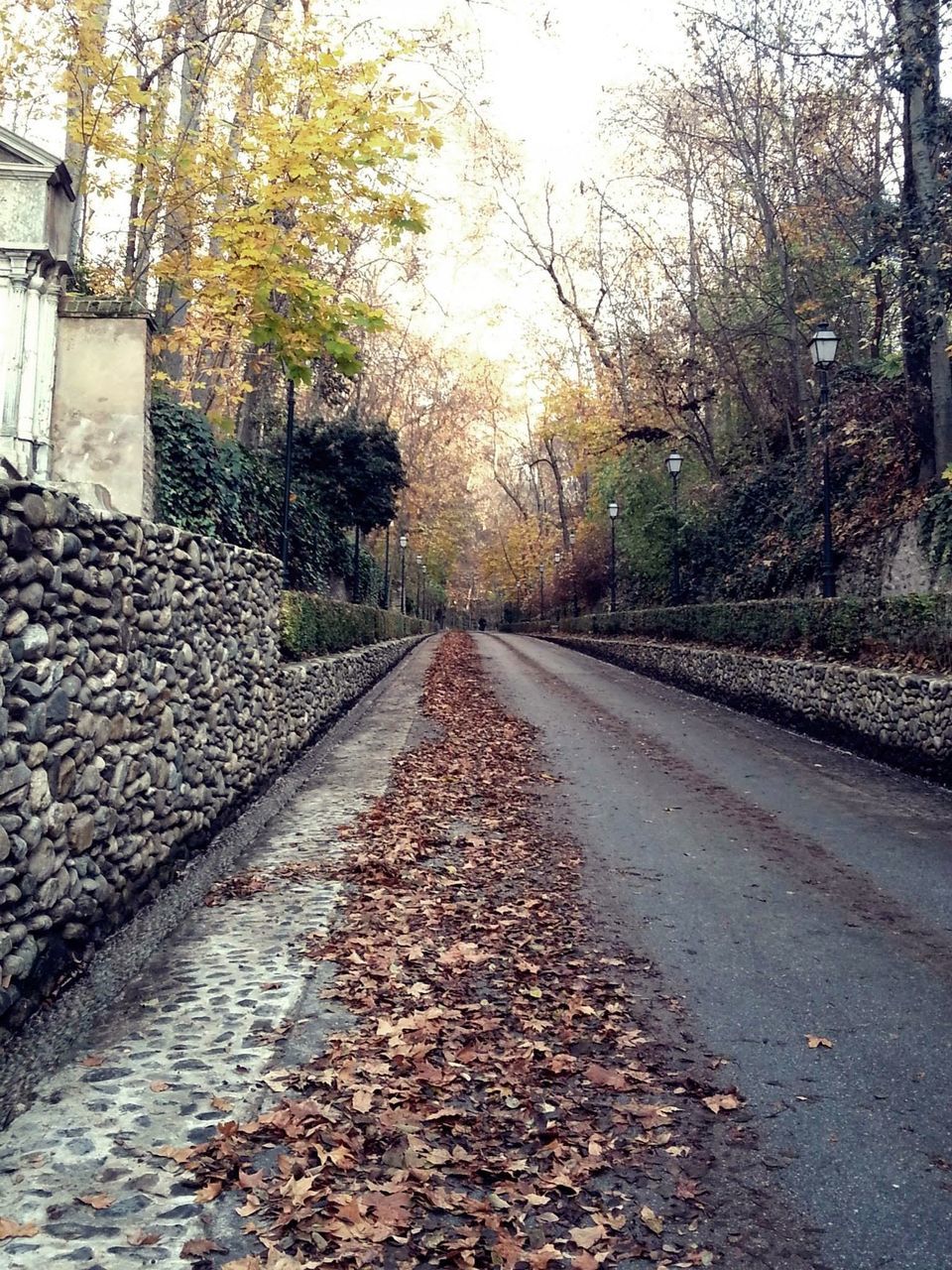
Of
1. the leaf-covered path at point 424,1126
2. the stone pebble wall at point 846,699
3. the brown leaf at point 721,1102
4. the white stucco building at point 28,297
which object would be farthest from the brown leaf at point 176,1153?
the stone pebble wall at point 846,699

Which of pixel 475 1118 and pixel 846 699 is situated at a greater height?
pixel 846 699

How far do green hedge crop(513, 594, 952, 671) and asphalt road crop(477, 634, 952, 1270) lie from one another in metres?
1.61

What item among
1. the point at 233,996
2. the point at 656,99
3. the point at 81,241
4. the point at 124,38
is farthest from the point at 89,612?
the point at 656,99

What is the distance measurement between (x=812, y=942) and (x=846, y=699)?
729cm

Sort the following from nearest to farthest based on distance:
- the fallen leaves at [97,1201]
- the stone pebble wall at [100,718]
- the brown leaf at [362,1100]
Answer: the fallen leaves at [97,1201] → the brown leaf at [362,1100] → the stone pebble wall at [100,718]

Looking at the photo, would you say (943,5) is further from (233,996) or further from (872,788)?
(233,996)

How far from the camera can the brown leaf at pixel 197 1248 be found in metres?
2.53

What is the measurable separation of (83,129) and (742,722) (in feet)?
38.6

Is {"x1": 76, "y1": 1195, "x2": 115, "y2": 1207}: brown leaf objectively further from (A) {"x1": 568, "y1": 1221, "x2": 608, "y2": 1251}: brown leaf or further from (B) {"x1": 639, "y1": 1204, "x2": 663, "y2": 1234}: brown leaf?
(B) {"x1": 639, "y1": 1204, "x2": 663, "y2": 1234}: brown leaf

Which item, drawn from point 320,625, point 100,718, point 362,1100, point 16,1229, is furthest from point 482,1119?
point 320,625

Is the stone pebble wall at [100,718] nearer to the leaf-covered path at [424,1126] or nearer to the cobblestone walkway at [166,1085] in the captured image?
the cobblestone walkway at [166,1085]

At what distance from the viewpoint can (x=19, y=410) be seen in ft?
31.4

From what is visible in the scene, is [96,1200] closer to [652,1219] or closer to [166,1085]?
[166,1085]

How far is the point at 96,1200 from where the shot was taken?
2.78 m
